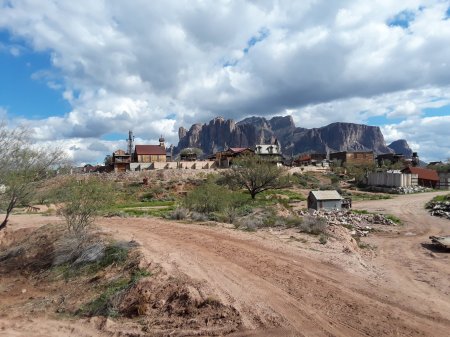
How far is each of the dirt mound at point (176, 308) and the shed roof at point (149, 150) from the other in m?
79.4

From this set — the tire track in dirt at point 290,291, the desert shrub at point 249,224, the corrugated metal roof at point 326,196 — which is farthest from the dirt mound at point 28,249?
the corrugated metal roof at point 326,196

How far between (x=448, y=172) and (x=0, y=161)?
255 ft

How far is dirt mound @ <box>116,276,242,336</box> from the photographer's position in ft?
32.2

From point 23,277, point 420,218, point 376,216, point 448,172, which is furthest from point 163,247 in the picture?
point 448,172

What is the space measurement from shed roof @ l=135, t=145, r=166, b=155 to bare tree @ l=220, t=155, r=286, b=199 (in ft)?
140

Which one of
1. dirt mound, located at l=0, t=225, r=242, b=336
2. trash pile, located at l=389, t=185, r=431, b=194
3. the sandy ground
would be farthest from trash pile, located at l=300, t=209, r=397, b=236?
trash pile, located at l=389, t=185, r=431, b=194

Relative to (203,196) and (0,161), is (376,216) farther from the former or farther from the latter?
(0,161)

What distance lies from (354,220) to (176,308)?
2493 cm

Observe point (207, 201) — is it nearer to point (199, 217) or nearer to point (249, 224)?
point (199, 217)

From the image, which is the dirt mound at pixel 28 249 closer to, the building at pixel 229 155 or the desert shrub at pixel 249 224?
the desert shrub at pixel 249 224

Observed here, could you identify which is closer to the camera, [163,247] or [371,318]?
[371,318]

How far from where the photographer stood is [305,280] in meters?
12.6

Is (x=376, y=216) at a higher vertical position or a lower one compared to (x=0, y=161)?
lower

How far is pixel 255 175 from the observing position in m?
48.2
